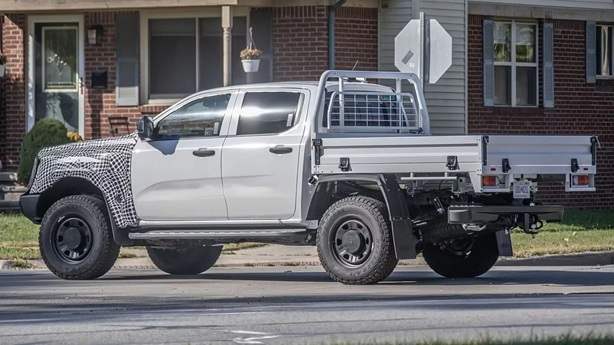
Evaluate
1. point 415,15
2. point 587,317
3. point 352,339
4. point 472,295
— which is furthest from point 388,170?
point 415,15

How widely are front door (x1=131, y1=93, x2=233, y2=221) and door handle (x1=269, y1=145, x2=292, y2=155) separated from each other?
2.08ft

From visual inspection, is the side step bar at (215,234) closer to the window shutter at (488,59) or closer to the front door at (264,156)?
the front door at (264,156)

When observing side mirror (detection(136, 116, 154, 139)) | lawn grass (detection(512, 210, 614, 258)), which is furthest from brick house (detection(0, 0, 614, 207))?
side mirror (detection(136, 116, 154, 139))

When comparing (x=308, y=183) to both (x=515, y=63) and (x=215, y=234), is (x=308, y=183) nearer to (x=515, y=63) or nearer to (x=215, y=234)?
(x=215, y=234)

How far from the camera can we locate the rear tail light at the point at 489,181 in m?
13.7

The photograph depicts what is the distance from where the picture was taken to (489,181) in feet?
45.1

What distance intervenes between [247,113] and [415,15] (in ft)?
33.8

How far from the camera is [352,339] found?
32.0 feet

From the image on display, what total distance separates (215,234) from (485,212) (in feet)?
9.47

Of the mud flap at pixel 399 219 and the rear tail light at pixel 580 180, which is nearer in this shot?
the mud flap at pixel 399 219

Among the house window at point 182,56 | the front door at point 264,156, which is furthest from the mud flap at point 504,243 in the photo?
the house window at point 182,56

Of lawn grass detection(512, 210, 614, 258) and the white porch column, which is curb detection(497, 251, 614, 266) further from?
the white porch column

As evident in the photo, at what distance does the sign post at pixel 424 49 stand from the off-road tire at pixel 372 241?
192 inches

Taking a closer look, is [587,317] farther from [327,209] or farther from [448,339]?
[327,209]
